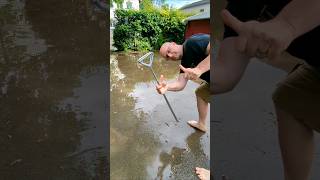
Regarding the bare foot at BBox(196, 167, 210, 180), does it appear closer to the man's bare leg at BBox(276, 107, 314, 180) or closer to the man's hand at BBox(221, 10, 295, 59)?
the man's bare leg at BBox(276, 107, 314, 180)

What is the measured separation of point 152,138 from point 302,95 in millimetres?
2209

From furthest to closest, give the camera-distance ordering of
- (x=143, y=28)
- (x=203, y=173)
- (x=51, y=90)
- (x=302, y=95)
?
(x=143, y=28) < (x=203, y=173) < (x=51, y=90) < (x=302, y=95)

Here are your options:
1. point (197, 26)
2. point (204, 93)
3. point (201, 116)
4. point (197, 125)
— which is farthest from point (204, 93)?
point (197, 26)

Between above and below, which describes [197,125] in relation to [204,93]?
below

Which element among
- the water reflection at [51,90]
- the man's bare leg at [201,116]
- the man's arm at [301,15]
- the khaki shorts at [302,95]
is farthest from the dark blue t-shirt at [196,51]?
the man's arm at [301,15]

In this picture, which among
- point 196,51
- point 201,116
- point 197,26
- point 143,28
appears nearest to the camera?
point 196,51

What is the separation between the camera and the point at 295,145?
1.69 m

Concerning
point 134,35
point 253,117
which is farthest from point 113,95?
point 134,35

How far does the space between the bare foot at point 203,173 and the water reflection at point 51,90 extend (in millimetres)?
1015

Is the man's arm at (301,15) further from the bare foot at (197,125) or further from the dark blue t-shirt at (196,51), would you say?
the bare foot at (197,125)

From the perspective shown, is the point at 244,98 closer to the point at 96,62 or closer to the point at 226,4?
the point at 226,4

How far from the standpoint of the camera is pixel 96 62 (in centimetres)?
202

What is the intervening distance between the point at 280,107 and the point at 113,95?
3823 millimetres

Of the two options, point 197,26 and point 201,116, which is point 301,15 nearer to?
point 201,116
